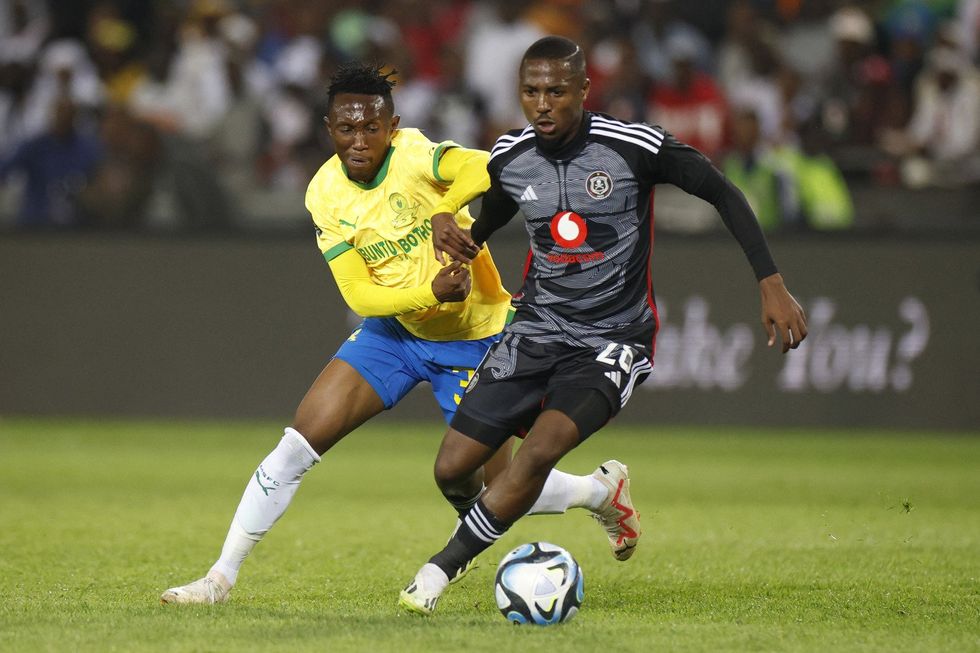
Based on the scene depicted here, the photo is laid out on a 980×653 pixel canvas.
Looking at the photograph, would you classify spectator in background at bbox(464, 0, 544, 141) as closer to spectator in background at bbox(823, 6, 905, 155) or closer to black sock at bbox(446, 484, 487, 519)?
spectator in background at bbox(823, 6, 905, 155)

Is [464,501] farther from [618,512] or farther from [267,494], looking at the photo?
[267,494]

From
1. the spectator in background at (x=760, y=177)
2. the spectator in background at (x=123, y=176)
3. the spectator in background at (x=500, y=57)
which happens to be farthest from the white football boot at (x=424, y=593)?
the spectator in background at (x=500, y=57)

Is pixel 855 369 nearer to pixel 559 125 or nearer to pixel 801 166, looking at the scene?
pixel 801 166

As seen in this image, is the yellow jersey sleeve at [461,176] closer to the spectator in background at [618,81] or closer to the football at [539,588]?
the football at [539,588]

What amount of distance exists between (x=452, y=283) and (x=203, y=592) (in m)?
1.59

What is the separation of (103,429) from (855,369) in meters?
6.73

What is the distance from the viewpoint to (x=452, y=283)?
18.5ft

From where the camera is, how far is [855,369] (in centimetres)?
1258

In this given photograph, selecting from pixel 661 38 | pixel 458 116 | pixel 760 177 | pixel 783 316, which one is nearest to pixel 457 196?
pixel 783 316

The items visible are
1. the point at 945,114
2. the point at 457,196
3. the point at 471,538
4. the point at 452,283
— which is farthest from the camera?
the point at 945,114

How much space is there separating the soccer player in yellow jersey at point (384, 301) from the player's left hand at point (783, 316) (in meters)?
1.20

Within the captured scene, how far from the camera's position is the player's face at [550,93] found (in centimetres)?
553

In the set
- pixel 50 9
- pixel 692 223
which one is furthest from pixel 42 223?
pixel 692 223

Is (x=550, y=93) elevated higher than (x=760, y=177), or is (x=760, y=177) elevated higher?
(x=550, y=93)
